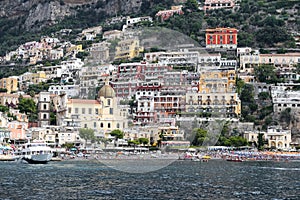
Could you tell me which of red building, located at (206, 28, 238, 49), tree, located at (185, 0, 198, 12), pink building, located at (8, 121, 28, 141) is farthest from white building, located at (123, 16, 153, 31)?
pink building, located at (8, 121, 28, 141)

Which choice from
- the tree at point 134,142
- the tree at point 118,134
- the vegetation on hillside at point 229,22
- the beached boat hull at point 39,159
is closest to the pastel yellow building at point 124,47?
the beached boat hull at point 39,159

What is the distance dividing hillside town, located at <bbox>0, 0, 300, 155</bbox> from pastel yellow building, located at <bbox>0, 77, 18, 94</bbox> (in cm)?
14

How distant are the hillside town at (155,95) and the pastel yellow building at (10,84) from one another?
0.14 m

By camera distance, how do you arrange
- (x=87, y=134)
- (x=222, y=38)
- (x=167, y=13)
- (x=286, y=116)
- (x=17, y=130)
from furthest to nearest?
(x=167, y=13), (x=222, y=38), (x=286, y=116), (x=17, y=130), (x=87, y=134)

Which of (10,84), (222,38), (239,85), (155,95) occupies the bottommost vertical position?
(155,95)

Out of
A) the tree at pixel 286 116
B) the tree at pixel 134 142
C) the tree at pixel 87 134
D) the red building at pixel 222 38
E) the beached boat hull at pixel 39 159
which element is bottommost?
the beached boat hull at pixel 39 159

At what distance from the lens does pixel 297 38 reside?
105m

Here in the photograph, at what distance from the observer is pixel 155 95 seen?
7300 centimetres

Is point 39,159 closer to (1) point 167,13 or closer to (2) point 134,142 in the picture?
(2) point 134,142

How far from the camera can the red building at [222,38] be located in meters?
101

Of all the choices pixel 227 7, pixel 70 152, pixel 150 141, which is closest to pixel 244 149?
pixel 150 141

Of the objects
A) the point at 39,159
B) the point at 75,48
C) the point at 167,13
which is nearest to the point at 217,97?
the point at 39,159

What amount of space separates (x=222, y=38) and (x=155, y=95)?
98.8ft

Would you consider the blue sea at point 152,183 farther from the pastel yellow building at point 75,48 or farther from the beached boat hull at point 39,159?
the pastel yellow building at point 75,48
